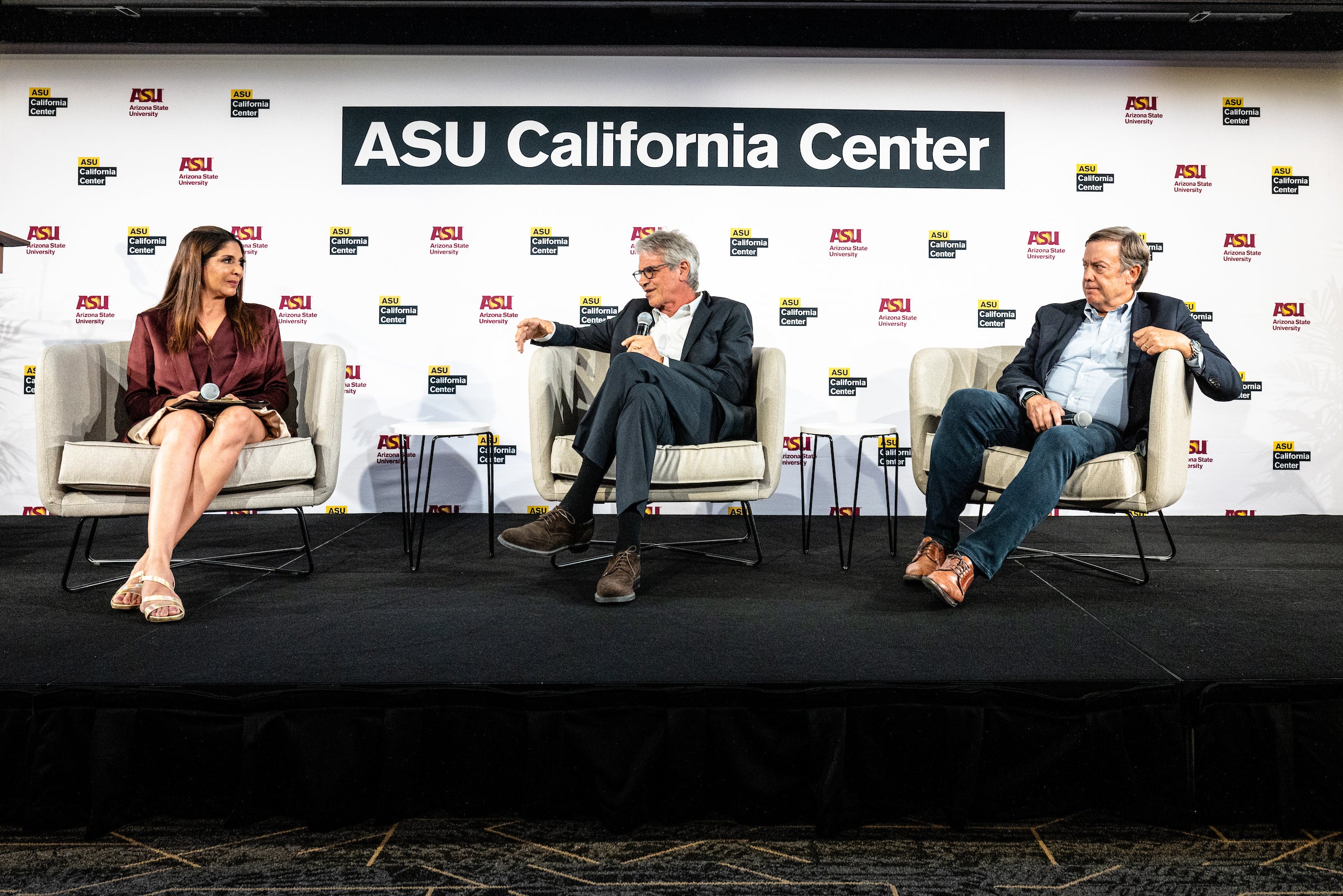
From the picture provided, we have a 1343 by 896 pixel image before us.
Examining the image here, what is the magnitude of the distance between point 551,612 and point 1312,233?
4.18 metres

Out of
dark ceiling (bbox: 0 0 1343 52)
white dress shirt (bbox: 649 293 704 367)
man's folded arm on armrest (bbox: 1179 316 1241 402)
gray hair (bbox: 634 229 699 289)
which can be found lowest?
man's folded arm on armrest (bbox: 1179 316 1241 402)

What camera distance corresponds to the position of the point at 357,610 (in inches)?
80.7

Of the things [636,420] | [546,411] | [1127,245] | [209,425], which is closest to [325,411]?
[209,425]

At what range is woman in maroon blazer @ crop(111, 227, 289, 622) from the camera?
2.21 m

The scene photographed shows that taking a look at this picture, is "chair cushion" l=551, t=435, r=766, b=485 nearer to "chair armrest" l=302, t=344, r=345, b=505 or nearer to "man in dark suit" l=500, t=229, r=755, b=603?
"man in dark suit" l=500, t=229, r=755, b=603

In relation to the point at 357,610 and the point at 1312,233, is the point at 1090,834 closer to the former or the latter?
the point at 357,610

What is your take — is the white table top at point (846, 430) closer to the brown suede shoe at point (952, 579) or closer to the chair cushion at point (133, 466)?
the brown suede shoe at point (952, 579)

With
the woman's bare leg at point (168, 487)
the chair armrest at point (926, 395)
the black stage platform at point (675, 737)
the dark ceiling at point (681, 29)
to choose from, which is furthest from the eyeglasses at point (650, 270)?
the dark ceiling at point (681, 29)

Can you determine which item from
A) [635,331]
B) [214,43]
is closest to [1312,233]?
[635,331]

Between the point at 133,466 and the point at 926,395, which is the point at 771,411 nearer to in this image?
the point at 926,395

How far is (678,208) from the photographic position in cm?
397

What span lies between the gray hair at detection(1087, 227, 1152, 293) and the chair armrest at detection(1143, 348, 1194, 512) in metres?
0.35

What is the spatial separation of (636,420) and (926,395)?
3.65 ft

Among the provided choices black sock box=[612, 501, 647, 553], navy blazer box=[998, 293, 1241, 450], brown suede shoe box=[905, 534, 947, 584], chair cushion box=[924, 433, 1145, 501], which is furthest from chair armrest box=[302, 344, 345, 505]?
navy blazer box=[998, 293, 1241, 450]
